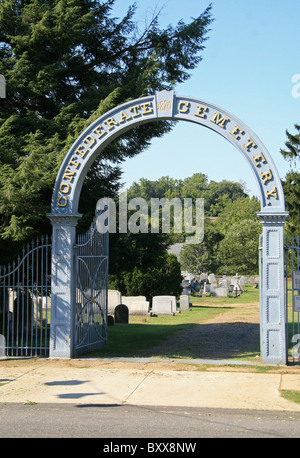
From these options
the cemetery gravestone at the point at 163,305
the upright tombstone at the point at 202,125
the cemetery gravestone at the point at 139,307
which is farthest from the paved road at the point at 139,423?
the cemetery gravestone at the point at 163,305

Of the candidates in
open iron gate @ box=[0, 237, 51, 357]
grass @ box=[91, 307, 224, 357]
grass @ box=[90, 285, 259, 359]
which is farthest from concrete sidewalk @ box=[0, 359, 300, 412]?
grass @ box=[91, 307, 224, 357]

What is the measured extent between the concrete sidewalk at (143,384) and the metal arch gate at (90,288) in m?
1.13

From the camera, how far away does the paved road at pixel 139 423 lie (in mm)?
6195

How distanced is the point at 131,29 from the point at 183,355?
9885 millimetres

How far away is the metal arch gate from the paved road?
14.0 feet

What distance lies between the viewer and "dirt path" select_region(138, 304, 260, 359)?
41.7 feet

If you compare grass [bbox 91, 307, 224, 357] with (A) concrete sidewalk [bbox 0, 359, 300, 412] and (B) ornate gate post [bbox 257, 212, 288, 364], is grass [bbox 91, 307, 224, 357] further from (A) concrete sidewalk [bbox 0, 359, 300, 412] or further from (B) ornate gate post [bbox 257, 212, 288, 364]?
(B) ornate gate post [bbox 257, 212, 288, 364]

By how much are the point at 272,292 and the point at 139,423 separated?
199 inches

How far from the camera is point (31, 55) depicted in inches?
572

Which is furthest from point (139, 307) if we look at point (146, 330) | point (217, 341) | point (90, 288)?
point (90, 288)

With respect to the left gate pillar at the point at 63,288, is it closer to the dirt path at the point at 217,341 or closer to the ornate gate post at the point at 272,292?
the dirt path at the point at 217,341

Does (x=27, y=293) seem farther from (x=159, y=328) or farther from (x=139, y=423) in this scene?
(x=139, y=423)

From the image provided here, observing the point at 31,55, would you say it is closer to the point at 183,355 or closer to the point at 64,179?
the point at 64,179

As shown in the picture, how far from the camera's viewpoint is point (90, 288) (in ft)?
41.0
